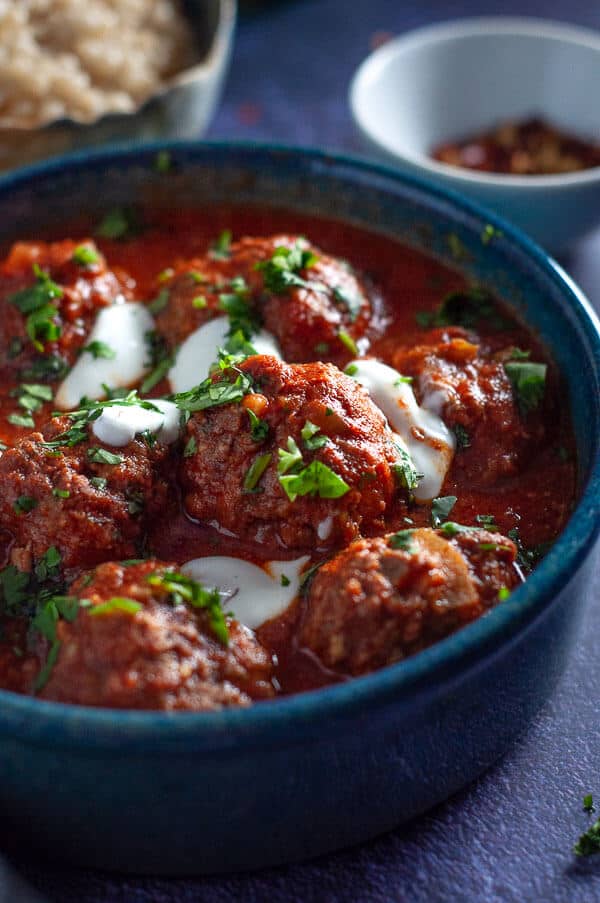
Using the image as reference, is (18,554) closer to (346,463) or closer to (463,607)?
(346,463)

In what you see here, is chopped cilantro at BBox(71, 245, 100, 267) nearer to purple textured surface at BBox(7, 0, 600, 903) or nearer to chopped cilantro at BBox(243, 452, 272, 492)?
chopped cilantro at BBox(243, 452, 272, 492)

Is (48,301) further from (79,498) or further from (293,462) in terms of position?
(293,462)

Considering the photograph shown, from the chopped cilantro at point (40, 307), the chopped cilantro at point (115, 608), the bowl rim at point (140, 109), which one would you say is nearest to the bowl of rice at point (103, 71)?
the bowl rim at point (140, 109)

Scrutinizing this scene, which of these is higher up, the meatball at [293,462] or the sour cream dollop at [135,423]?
the meatball at [293,462]

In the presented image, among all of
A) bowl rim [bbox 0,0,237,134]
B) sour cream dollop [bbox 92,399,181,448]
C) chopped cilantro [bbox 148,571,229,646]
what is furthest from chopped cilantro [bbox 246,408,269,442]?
bowl rim [bbox 0,0,237,134]

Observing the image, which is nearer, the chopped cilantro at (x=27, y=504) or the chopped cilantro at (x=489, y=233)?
the chopped cilantro at (x=27, y=504)

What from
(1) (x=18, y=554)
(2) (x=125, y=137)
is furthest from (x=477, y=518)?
(2) (x=125, y=137)

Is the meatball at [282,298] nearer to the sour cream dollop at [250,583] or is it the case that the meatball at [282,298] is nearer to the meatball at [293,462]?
the meatball at [293,462]
